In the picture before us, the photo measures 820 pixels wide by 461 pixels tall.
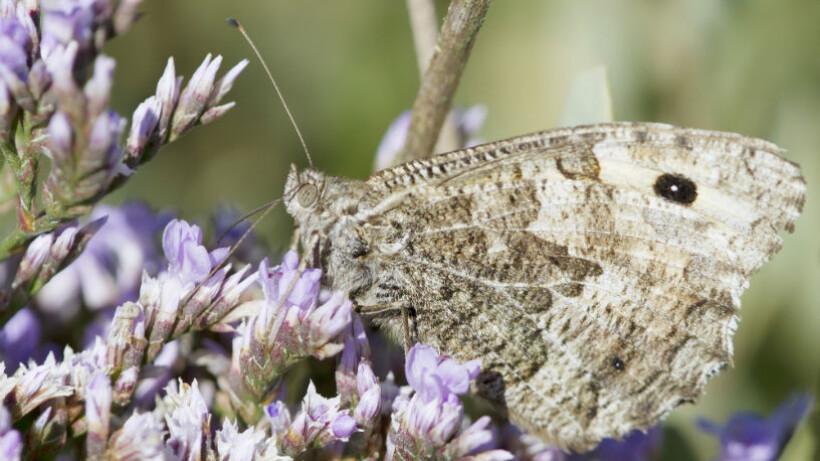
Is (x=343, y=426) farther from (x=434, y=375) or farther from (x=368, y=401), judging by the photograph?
(x=434, y=375)

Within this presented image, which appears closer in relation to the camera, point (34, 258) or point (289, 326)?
point (34, 258)

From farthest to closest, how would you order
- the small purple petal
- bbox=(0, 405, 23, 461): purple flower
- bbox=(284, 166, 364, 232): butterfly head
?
1. bbox=(284, 166, 364, 232): butterfly head
2. the small purple petal
3. bbox=(0, 405, 23, 461): purple flower

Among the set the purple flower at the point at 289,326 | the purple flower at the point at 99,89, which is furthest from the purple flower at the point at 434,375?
the purple flower at the point at 99,89

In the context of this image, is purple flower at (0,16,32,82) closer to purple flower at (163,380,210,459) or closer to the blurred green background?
purple flower at (163,380,210,459)

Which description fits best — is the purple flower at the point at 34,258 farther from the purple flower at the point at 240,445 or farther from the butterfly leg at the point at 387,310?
the butterfly leg at the point at 387,310

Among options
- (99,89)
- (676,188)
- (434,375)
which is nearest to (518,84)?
(676,188)

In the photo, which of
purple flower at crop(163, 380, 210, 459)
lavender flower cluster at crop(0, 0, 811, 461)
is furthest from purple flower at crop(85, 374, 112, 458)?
purple flower at crop(163, 380, 210, 459)

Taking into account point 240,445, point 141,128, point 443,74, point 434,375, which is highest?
point 443,74
